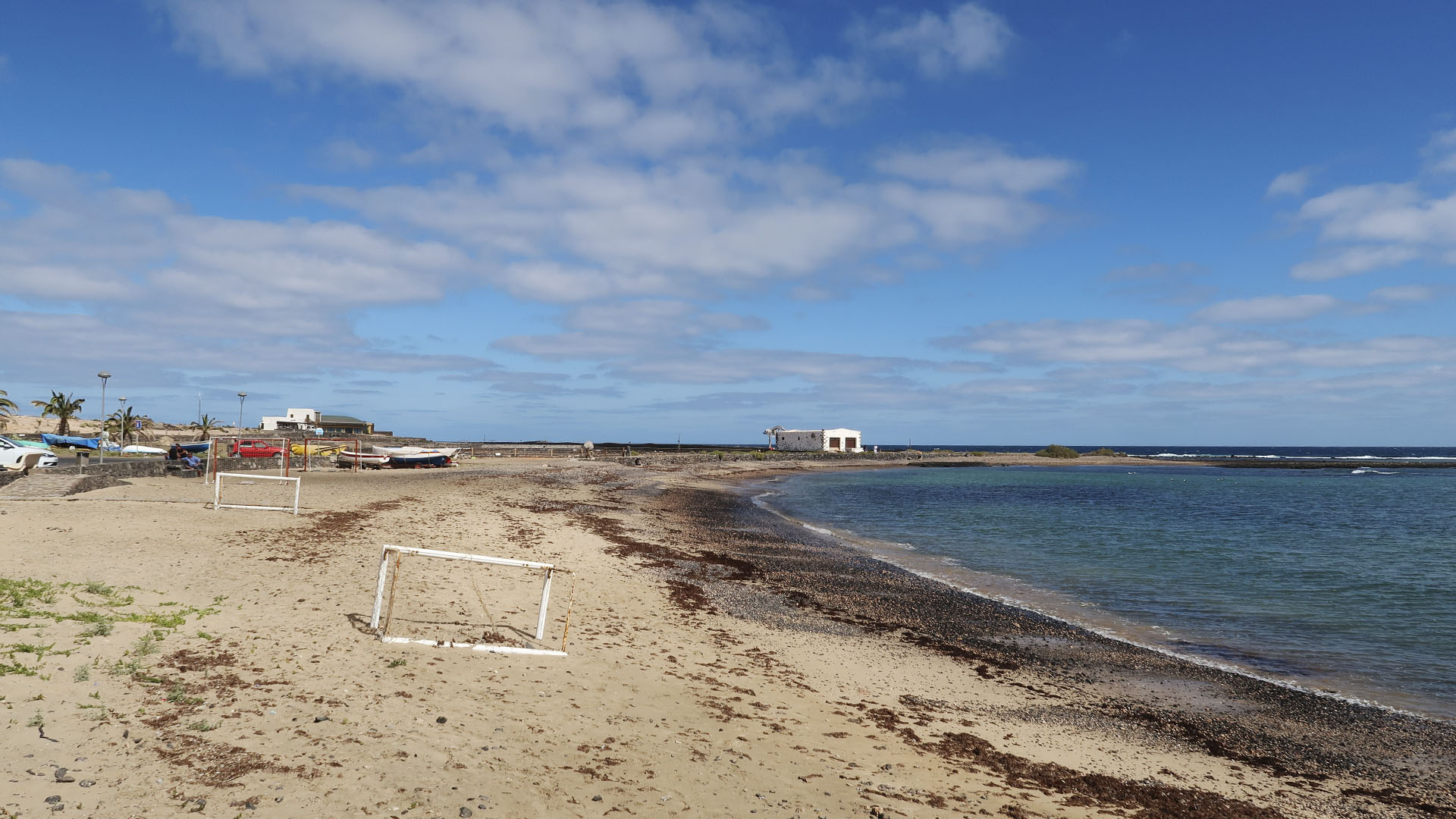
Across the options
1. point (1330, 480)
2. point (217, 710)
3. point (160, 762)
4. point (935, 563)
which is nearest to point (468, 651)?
point (217, 710)

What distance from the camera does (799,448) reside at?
118500 millimetres

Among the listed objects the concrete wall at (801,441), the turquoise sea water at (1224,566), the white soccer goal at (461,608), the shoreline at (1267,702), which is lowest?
the shoreline at (1267,702)

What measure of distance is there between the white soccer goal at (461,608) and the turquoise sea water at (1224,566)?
39.6 ft

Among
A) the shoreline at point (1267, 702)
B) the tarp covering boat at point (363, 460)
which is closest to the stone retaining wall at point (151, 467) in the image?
the tarp covering boat at point (363, 460)

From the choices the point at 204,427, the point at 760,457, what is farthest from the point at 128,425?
the point at 760,457

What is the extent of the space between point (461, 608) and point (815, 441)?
10630cm

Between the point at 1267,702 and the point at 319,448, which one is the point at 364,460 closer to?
the point at 319,448

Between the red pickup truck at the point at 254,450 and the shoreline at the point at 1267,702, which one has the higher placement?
the red pickup truck at the point at 254,450

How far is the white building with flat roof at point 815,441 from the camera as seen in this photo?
116750mm

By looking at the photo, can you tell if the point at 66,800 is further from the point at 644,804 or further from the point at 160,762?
the point at 644,804

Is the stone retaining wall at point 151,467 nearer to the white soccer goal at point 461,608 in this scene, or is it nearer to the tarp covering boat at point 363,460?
the tarp covering boat at point 363,460

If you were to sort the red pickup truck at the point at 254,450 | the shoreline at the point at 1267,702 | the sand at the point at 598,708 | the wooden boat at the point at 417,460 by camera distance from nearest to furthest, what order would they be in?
the sand at the point at 598,708 < the shoreline at the point at 1267,702 < the red pickup truck at the point at 254,450 < the wooden boat at the point at 417,460

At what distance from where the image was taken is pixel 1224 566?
2403 cm

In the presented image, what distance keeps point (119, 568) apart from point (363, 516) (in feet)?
28.0
